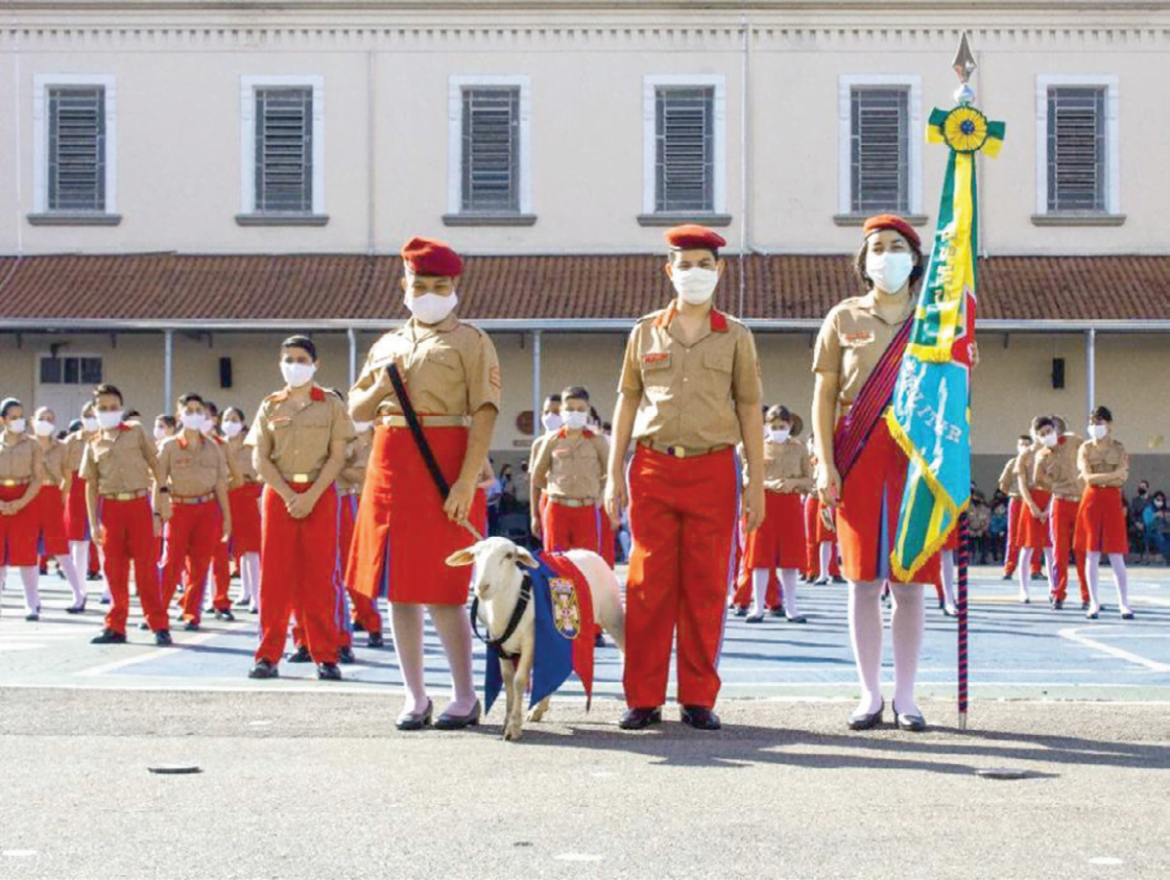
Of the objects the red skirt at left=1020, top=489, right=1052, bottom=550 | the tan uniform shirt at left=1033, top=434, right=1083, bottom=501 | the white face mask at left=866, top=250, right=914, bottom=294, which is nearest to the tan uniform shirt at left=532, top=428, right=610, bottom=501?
the tan uniform shirt at left=1033, top=434, right=1083, bottom=501

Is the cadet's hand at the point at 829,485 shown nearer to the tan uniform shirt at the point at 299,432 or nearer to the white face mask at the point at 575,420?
the tan uniform shirt at the point at 299,432

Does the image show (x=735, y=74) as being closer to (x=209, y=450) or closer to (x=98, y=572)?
(x=98, y=572)

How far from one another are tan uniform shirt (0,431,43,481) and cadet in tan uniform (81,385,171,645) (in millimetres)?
4047

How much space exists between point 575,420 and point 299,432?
16.5ft

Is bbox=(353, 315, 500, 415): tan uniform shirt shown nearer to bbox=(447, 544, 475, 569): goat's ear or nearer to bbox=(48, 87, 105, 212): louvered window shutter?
bbox=(447, 544, 475, 569): goat's ear

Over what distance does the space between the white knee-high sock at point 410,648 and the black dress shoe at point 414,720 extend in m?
0.02

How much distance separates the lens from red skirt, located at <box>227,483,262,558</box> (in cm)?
2194

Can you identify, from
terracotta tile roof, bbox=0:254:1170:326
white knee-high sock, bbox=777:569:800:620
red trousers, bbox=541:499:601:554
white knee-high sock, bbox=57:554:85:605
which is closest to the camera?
red trousers, bbox=541:499:601:554

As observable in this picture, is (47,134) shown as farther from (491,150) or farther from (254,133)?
(491,150)

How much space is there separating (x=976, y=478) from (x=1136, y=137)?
21.0 ft

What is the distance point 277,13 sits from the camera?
37.3m

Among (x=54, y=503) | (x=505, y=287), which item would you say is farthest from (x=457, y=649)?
(x=505, y=287)

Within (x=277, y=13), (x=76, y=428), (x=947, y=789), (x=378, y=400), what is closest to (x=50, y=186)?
(x=277, y=13)

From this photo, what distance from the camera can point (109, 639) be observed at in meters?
17.2
